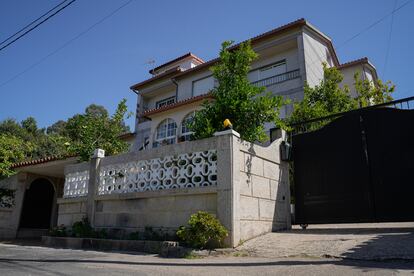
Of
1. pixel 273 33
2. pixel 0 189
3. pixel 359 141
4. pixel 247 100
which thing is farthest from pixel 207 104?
pixel 0 189

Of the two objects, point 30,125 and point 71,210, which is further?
point 30,125

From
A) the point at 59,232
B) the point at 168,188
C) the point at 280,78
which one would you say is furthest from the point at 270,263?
the point at 280,78

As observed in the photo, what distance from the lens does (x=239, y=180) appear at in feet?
22.7

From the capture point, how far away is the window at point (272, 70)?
1717 centimetres

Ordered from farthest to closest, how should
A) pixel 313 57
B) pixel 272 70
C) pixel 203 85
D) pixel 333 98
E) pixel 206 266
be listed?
pixel 203 85 → pixel 272 70 → pixel 313 57 → pixel 333 98 → pixel 206 266

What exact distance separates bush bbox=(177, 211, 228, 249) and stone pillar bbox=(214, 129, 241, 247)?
19 cm

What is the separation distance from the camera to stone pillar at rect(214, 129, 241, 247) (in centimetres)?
648

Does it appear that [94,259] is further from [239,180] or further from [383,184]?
[383,184]

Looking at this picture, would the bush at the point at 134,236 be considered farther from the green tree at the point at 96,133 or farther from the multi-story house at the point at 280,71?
the multi-story house at the point at 280,71

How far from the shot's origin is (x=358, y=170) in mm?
7691

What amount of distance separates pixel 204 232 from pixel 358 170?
13.1 feet

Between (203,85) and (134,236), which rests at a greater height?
(203,85)

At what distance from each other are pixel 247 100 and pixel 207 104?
1168 millimetres

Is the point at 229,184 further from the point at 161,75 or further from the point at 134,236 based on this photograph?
the point at 161,75
